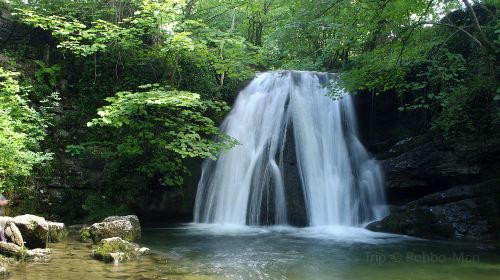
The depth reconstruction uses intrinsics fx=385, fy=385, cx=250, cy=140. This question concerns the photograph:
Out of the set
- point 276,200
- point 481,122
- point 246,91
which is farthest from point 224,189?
point 481,122

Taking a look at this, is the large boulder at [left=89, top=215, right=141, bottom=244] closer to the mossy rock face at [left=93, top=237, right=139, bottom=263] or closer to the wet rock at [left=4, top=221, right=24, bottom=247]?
the mossy rock face at [left=93, top=237, right=139, bottom=263]

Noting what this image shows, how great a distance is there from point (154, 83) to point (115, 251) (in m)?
5.92

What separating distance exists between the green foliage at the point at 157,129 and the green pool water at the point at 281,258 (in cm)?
189

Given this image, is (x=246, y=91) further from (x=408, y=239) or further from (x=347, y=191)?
(x=408, y=239)

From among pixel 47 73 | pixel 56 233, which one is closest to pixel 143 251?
pixel 56 233

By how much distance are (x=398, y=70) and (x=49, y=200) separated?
334 inches

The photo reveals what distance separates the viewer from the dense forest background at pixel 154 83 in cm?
794

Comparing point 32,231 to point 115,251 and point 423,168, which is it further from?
point 423,168

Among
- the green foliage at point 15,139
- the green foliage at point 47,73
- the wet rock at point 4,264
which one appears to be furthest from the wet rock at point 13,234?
the green foliage at point 47,73

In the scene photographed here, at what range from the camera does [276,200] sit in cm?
1020

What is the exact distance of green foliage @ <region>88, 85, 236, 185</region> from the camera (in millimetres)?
7816

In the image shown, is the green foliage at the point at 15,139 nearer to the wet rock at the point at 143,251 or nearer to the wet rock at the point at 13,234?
the wet rock at the point at 13,234

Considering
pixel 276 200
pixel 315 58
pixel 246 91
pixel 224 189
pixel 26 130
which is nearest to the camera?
pixel 26 130

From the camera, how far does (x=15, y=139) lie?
7172 millimetres
